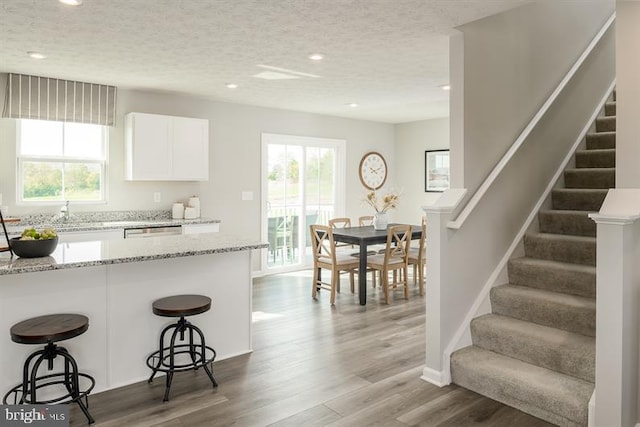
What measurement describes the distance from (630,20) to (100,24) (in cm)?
342

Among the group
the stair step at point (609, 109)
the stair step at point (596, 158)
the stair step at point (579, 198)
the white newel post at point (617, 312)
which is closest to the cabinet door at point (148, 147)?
the stair step at point (579, 198)

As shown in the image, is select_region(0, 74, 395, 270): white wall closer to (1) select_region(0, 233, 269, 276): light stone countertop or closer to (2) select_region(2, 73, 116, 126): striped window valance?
(2) select_region(2, 73, 116, 126): striped window valance

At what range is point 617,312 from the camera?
7.38 feet

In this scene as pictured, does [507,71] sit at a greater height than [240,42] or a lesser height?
lesser

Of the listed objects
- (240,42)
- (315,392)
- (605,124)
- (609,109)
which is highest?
(240,42)

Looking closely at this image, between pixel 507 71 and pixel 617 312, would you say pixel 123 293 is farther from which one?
pixel 507 71

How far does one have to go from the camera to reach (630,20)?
2.71 m

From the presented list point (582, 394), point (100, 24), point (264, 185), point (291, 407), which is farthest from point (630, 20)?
point (264, 185)

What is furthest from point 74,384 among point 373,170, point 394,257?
point 373,170

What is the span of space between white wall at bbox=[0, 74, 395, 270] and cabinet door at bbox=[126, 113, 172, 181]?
278 millimetres

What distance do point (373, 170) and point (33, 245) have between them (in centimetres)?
600

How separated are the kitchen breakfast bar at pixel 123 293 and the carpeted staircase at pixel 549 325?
1721 mm

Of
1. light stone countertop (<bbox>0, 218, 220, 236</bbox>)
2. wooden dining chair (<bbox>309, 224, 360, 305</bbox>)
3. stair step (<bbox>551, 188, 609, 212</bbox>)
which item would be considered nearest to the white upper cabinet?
light stone countertop (<bbox>0, 218, 220, 236</bbox>)

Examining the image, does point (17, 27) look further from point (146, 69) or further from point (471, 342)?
point (471, 342)
